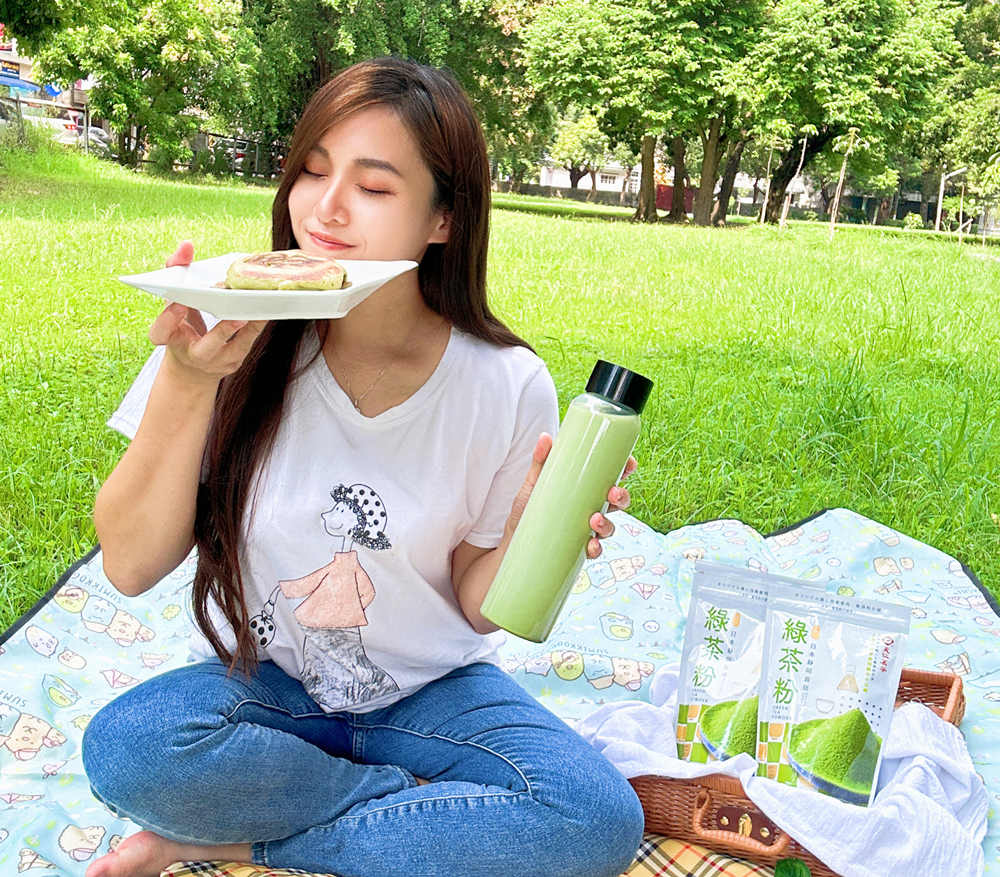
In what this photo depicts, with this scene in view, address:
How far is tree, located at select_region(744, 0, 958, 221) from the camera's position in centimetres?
1912

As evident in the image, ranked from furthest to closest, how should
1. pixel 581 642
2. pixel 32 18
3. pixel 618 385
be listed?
pixel 32 18 < pixel 581 642 < pixel 618 385

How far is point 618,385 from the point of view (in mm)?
1502

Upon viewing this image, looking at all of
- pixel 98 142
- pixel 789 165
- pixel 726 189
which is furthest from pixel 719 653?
pixel 789 165

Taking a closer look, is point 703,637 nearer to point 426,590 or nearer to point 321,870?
point 426,590

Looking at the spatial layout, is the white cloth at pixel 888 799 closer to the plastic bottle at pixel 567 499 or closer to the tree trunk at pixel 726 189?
the plastic bottle at pixel 567 499

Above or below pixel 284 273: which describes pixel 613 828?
below

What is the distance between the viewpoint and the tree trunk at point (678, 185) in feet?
68.9

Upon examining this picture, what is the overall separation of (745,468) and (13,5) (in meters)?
7.97

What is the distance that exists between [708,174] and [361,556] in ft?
66.6

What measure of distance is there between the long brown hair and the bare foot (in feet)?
0.83

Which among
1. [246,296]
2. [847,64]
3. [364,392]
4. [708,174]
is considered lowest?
[364,392]

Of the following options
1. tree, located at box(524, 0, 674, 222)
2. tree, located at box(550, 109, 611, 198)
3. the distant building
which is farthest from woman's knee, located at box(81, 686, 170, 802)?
the distant building

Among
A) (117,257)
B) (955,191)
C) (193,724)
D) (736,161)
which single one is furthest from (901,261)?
(955,191)

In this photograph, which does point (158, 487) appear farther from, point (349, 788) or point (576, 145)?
point (576, 145)
